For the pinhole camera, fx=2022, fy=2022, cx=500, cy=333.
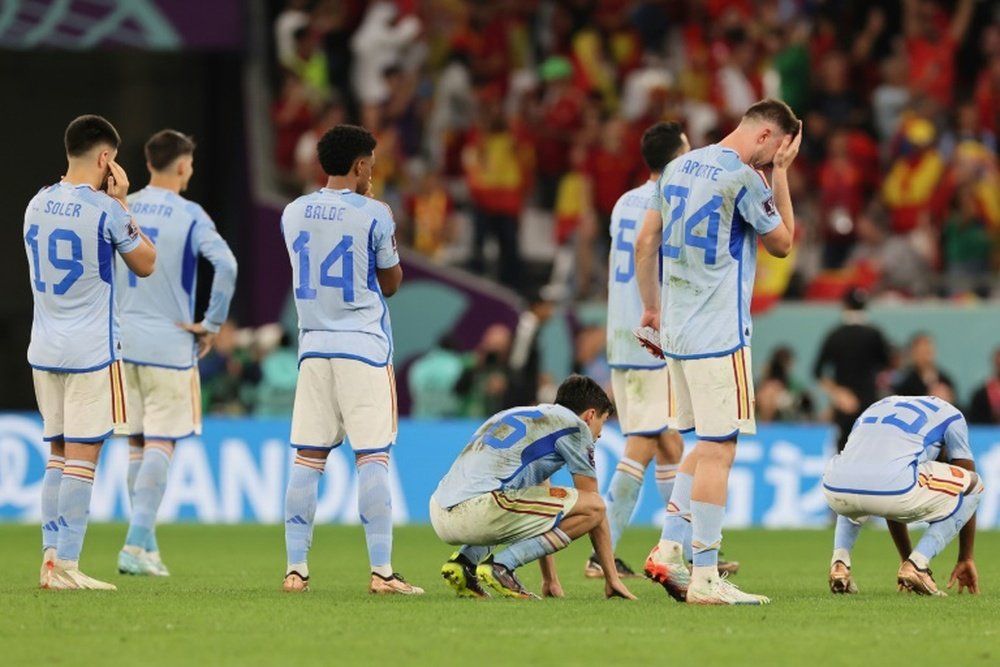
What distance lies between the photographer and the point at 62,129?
78.9 feet

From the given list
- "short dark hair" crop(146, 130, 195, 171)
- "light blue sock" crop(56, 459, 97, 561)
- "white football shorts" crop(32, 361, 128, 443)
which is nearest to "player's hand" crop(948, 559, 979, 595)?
"white football shorts" crop(32, 361, 128, 443)

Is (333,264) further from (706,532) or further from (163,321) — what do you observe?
(163,321)

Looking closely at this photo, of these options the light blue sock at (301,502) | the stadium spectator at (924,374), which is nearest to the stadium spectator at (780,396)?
the stadium spectator at (924,374)

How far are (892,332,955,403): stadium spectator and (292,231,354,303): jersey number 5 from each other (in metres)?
9.31

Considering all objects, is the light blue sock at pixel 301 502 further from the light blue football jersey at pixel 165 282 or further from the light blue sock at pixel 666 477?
the light blue sock at pixel 666 477

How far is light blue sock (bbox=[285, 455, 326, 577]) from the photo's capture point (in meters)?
10.7

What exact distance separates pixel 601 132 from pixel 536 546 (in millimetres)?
12606

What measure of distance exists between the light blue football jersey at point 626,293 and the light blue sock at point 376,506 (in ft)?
7.64

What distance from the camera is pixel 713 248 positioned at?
10070 millimetres

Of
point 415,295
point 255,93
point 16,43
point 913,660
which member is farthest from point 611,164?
point 913,660

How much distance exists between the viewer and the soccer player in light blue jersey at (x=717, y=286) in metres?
9.95

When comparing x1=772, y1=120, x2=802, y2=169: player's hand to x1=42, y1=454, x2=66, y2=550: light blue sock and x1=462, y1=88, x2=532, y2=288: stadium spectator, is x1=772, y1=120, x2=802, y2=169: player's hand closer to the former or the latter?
x1=42, y1=454, x2=66, y2=550: light blue sock

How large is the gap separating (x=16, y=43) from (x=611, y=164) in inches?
260

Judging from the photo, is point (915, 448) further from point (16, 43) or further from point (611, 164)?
point (16, 43)
